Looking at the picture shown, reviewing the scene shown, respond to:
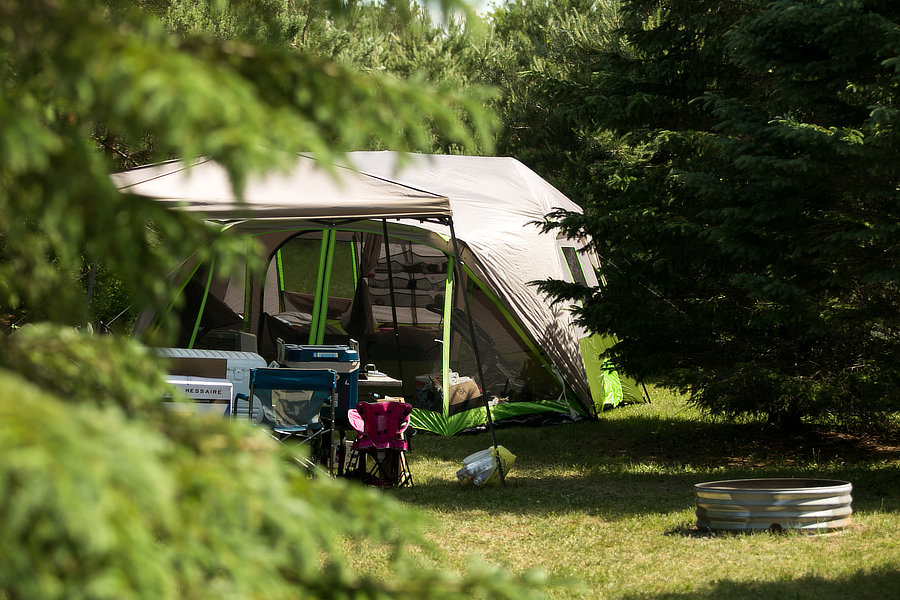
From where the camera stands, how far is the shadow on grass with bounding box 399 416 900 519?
6.14m

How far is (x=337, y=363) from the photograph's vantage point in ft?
24.9

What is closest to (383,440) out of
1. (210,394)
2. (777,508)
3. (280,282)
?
(210,394)

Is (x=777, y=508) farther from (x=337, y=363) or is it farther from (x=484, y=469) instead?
(x=337, y=363)

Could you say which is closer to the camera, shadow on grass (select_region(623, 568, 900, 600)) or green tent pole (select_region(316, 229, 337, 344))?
shadow on grass (select_region(623, 568, 900, 600))

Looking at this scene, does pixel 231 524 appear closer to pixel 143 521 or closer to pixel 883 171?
pixel 143 521

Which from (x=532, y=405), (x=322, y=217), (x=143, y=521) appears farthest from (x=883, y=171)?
(x=143, y=521)

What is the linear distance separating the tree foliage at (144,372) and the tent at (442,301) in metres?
6.42

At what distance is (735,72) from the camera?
879 centimetres

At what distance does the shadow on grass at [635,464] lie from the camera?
6137 millimetres

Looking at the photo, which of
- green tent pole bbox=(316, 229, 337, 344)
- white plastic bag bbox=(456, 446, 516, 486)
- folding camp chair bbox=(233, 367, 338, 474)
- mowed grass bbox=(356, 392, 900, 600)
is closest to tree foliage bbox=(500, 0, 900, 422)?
→ mowed grass bbox=(356, 392, 900, 600)

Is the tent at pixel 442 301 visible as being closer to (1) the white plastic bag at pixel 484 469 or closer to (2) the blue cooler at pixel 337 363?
(2) the blue cooler at pixel 337 363

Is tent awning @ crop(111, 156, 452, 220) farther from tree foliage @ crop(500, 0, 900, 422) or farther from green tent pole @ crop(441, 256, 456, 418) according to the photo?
green tent pole @ crop(441, 256, 456, 418)

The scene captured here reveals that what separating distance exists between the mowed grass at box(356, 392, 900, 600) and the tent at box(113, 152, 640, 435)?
0.54 meters

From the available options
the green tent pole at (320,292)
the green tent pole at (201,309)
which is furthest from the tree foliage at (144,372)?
the green tent pole at (320,292)
